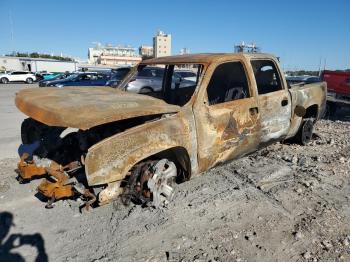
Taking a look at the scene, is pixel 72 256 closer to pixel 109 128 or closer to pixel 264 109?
pixel 109 128

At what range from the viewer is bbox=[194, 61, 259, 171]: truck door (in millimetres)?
3787

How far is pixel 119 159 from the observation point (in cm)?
311

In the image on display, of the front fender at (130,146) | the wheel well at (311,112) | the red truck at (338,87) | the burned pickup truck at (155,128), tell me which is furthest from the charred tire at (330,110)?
the front fender at (130,146)

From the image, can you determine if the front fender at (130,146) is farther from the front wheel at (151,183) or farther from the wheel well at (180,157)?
the front wheel at (151,183)

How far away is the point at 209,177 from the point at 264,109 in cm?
129

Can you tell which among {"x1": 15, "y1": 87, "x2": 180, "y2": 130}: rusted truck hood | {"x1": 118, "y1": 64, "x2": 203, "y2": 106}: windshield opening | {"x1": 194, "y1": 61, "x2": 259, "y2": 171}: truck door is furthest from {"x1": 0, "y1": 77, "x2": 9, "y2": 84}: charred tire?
{"x1": 194, "y1": 61, "x2": 259, "y2": 171}: truck door

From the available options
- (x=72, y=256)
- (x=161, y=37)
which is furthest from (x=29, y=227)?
(x=161, y=37)

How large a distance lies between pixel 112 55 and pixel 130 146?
12092 centimetres

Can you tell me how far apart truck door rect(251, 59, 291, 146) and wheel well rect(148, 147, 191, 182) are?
1429 millimetres

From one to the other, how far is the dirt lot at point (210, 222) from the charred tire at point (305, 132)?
114 centimetres

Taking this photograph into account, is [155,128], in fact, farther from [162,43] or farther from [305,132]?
[162,43]

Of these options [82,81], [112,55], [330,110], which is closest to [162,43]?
[112,55]

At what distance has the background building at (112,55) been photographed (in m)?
113

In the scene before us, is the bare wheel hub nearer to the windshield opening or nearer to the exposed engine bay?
the exposed engine bay
